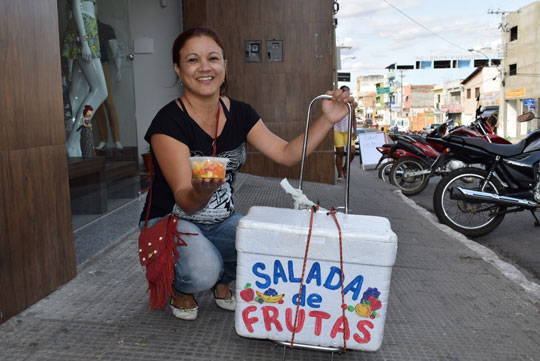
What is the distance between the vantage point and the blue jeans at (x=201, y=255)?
7.54 ft

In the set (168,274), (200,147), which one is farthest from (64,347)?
(200,147)

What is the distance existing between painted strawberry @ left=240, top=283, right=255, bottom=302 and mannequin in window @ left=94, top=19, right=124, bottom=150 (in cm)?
318

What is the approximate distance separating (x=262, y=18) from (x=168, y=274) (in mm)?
6295

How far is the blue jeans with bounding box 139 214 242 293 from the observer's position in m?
2.30

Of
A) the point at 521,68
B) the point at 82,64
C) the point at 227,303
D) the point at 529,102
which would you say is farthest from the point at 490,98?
the point at 227,303

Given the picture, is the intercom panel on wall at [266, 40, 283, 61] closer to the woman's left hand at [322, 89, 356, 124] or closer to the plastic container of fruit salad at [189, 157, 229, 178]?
the woman's left hand at [322, 89, 356, 124]

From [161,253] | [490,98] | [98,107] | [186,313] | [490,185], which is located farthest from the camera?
[490,98]

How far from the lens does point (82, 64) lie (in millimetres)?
4516

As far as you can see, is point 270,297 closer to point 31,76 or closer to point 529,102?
point 31,76

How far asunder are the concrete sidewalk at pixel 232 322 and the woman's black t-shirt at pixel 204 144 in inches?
21.9

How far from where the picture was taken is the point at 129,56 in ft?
17.8

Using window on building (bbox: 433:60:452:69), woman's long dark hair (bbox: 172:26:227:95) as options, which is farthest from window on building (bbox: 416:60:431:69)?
woman's long dark hair (bbox: 172:26:227:95)

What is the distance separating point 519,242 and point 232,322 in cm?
373

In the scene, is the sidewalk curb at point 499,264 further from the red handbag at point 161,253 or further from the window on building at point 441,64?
the window on building at point 441,64
